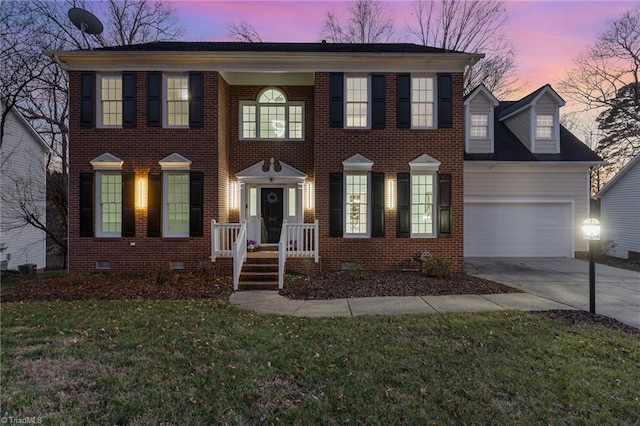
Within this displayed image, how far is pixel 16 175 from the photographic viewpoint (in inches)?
581

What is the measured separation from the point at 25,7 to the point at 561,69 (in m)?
27.3

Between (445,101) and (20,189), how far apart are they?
17685 mm

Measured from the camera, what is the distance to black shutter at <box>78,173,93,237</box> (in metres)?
10.0

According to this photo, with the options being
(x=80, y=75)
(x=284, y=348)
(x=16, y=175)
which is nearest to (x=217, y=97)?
(x=80, y=75)

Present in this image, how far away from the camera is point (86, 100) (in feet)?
32.8

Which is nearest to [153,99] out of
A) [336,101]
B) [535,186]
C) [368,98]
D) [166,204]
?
[166,204]

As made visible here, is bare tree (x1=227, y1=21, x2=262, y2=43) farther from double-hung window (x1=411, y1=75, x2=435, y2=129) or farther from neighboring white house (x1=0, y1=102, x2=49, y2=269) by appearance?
double-hung window (x1=411, y1=75, x2=435, y2=129)

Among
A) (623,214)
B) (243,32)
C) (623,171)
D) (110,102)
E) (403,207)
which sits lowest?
(623,214)

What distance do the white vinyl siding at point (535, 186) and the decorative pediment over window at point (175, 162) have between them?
34.3 ft

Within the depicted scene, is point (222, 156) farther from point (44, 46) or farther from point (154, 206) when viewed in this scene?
point (44, 46)

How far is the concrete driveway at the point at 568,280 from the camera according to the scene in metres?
6.59

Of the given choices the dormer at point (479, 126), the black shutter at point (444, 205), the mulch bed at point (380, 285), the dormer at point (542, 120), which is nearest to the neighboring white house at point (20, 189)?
the mulch bed at point (380, 285)

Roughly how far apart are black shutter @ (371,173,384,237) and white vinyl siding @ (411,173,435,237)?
102 cm

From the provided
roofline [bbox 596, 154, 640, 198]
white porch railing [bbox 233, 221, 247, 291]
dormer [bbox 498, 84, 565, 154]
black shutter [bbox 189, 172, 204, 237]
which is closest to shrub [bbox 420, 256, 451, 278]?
white porch railing [bbox 233, 221, 247, 291]
